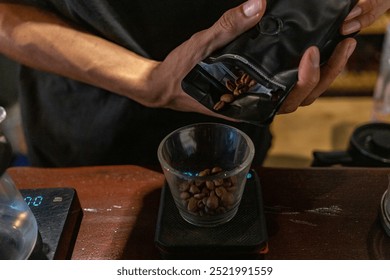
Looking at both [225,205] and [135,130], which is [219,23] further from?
[135,130]

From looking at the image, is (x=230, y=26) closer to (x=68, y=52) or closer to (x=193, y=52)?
(x=193, y=52)

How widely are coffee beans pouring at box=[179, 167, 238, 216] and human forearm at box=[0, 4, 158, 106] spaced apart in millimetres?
297

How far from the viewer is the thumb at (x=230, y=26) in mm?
731

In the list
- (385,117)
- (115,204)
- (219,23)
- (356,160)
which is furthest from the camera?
(385,117)

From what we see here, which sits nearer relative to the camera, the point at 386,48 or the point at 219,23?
the point at 219,23

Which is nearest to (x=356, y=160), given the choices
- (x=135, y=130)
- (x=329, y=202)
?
(x=329, y=202)

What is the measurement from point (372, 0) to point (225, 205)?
49 cm

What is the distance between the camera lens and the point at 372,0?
0.89 meters

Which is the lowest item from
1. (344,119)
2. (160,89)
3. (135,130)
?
(344,119)

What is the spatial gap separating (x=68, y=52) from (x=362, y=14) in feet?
2.01

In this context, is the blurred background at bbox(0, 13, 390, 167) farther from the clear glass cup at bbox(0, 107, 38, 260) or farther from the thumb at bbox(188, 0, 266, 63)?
the thumb at bbox(188, 0, 266, 63)

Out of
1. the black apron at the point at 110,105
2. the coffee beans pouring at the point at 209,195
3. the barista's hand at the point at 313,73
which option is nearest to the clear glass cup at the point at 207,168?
the coffee beans pouring at the point at 209,195

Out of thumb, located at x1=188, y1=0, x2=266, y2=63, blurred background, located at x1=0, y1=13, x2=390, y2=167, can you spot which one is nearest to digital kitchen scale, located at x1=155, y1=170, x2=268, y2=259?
thumb, located at x1=188, y1=0, x2=266, y2=63

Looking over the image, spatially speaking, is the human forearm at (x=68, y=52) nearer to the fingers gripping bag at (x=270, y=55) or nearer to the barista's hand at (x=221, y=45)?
the barista's hand at (x=221, y=45)
